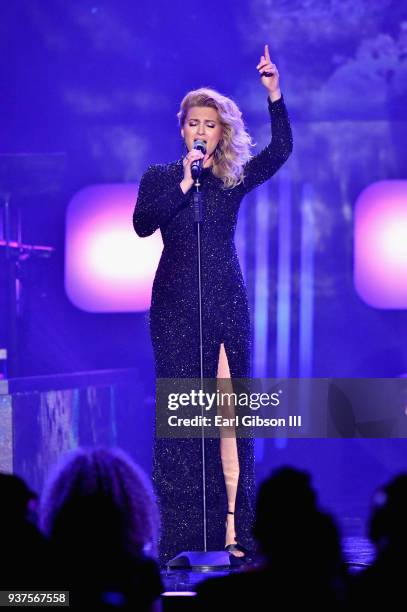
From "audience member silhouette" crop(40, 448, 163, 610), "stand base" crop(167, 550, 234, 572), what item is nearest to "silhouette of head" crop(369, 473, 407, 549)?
"audience member silhouette" crop(40, 448, 163, 610)

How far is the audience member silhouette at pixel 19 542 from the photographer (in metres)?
1.89

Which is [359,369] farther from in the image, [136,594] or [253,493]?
[136,594]

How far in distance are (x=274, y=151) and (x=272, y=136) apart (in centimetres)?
6

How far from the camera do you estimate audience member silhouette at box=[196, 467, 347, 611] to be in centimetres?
164

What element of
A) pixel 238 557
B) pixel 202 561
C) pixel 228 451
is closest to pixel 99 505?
pixel 202 561

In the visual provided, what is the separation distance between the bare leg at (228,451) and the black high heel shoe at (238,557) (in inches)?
1.8

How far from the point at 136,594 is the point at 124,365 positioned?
3807 mm

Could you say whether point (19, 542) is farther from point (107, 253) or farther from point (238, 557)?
point (107, 253)

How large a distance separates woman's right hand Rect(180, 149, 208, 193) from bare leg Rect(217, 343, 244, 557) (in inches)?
23.7

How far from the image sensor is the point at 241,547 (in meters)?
3.57

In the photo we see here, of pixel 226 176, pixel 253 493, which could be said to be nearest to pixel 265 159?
pixel 226 176

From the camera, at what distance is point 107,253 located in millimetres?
5559

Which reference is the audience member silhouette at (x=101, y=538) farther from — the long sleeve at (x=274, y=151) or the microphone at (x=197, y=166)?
the long sleeve at (x=274, y=151)

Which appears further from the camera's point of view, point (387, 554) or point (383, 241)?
point (383, 241)
